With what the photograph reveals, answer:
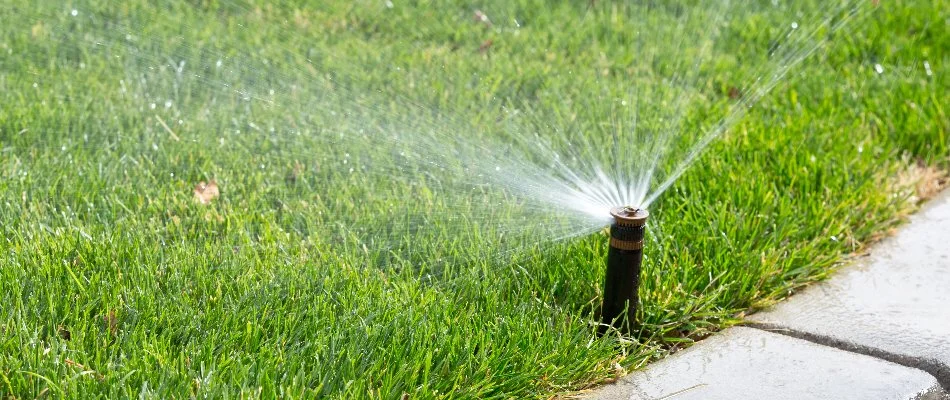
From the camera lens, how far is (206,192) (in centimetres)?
306

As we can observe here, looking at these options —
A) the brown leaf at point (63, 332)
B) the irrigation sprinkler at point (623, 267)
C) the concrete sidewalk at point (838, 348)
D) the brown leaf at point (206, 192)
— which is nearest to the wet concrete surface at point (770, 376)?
the concrete sidewalk at point (838, 348)

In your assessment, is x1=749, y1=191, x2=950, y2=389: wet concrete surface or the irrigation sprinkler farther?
x1=749, y1=191, x2=950, y2=389: wet concrete surface

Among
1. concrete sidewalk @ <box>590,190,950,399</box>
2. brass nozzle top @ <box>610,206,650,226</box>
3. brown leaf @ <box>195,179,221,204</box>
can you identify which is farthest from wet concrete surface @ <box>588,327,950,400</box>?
brown leaf @ <box>195,179,221,204</box>

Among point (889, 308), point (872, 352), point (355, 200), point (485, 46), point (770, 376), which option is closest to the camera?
point (770, 376)

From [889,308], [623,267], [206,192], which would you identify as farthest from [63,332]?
[889,308]

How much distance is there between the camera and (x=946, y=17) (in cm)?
484

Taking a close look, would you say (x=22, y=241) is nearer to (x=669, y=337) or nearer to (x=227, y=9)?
(x=669, y=337)

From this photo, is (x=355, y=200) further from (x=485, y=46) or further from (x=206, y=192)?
(x=485, y=46)

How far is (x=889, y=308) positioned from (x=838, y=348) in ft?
0.91

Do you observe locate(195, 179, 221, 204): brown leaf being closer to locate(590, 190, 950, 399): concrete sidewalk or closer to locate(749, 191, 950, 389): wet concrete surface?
locate(590, 190, 950, 399): concrete sidewalk

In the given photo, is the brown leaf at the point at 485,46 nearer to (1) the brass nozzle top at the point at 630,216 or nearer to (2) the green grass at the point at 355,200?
(2) the green grass at the point at 355,200

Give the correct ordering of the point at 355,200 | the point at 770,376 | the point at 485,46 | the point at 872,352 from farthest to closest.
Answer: the point at 485,46 < the point at 355,200 < the point at 872,352 < the point at 770,376

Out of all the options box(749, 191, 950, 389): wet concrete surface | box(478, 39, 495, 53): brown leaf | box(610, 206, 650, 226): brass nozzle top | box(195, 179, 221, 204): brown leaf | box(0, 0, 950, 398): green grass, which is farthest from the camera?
box(478, 39, 495, 53): brown leaf

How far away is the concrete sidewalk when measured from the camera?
2.32 meters
